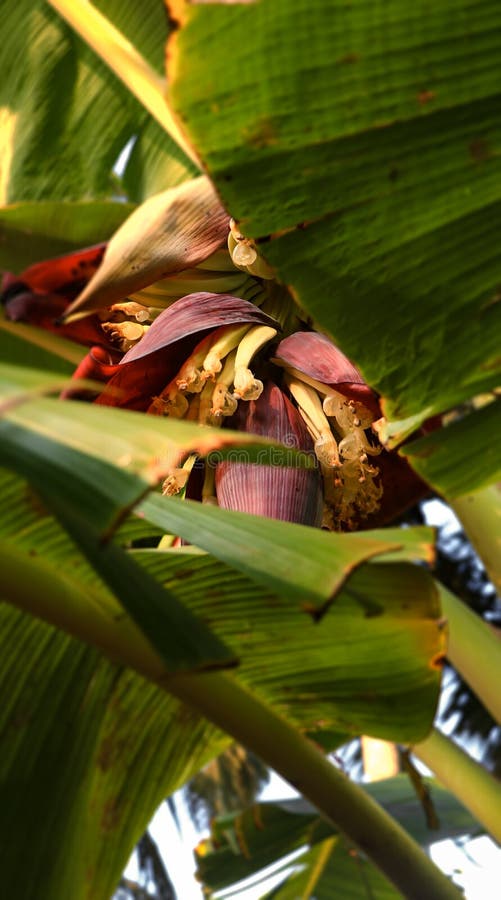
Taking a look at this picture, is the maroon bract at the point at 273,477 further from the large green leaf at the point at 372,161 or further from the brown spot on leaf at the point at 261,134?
the brown spot on leaf at the point at 261,134

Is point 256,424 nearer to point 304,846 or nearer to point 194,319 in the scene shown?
point 194,319

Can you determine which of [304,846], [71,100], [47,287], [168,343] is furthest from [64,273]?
[304,846]

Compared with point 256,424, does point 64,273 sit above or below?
above

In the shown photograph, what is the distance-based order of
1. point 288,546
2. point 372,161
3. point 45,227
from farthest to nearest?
point 45,227
point 372,161
point 288,546

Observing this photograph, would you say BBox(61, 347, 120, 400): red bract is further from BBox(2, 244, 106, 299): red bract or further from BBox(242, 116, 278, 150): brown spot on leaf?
BBox(242, 116, 278, 150): brown spot on leaf

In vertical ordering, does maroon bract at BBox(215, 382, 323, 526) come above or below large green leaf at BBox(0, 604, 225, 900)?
above

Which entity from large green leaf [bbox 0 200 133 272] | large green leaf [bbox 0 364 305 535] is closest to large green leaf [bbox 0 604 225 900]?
large green leaf [bbox 0 200 133 272]
